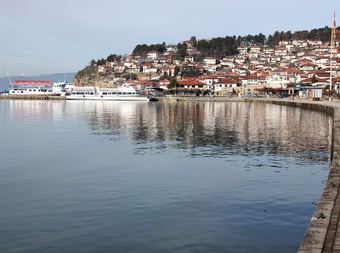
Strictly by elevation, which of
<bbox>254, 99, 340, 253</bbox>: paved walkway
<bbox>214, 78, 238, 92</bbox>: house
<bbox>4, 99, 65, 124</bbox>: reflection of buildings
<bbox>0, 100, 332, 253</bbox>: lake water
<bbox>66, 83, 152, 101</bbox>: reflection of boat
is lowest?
<bbox>0, 100, 332, 253</bbox>: lake water

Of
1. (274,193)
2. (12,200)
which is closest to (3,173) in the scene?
(12,200)

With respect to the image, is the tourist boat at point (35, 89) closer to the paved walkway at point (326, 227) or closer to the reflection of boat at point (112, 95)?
the reflection of boat at point (112, 95)

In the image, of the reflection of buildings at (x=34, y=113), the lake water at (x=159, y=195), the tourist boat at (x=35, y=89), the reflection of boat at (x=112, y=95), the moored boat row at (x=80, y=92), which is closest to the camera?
the lake water at (x=159, y=195)

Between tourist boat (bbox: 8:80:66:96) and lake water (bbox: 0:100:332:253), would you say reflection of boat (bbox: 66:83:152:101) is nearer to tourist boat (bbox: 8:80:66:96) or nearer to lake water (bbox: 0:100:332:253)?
tourist boat (bbox: 8:80:66:96)

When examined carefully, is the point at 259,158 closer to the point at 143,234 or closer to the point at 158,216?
the point at 158,216

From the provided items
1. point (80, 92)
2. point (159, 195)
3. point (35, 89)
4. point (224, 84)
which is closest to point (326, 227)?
point (159, 195)

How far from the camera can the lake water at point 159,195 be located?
957 centimetres

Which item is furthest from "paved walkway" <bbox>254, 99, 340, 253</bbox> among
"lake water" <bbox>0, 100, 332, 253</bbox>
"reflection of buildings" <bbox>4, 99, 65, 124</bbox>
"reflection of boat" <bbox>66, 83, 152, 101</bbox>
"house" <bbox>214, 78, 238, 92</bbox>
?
"house" <bbox>214, 78, 238, 92</bbox>

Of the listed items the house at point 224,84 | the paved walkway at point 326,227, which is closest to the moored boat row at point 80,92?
the house at point 224,84

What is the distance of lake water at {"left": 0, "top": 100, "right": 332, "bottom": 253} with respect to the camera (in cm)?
957

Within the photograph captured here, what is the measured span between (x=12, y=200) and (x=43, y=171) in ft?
15.8

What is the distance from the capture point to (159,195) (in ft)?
44.7

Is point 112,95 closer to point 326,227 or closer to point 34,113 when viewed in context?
point 34,113

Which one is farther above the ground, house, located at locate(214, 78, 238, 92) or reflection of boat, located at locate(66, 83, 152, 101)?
house, located at locate(214, 78, 238, 92)
